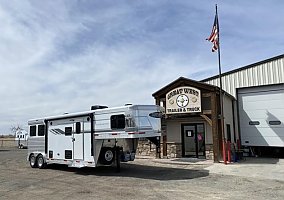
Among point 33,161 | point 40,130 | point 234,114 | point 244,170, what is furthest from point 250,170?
point 33,161

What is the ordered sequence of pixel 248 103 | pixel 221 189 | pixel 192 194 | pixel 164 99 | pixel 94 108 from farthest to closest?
pixel 248 103 < pixel 164 99 < pixel 94 108 < pixel 221 189 < pixel 192 194

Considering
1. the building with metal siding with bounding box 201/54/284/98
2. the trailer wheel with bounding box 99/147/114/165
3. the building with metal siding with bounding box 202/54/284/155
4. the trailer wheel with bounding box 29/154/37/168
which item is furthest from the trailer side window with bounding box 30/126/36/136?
the building with metal siding with bounding box 202/54/284/155

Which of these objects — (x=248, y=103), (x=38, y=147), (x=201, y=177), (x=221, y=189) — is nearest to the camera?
(x=221, y=189)

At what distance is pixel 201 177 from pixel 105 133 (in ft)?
14.1

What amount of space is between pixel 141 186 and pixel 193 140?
988 centimetres

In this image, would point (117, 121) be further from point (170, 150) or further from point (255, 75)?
point (255, 75)

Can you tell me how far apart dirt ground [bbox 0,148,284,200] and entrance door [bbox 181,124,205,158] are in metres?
4.88

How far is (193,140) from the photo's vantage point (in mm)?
20406

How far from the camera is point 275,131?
821 inches

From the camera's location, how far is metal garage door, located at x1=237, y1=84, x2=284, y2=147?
2073 centimetres

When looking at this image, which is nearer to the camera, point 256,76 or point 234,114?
point 256,76

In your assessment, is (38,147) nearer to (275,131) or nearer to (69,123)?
(69,123)

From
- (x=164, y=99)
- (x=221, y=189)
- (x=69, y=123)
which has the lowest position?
(x=221, y=189)

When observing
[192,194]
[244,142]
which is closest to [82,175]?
[192,194]
